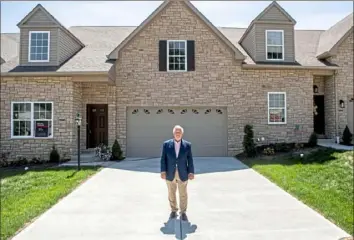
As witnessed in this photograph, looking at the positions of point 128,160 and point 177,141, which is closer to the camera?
point 177,141

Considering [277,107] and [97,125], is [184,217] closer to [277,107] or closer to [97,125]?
[277,107]

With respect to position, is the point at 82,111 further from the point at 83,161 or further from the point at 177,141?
the point at 177,141

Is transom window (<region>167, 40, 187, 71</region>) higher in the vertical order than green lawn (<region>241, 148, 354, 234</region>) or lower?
higher

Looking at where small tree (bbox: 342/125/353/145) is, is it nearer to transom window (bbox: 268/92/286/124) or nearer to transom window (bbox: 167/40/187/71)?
transom window (bbox: 268/92/286/124)

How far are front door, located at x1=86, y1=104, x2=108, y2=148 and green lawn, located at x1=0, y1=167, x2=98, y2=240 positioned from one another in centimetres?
442

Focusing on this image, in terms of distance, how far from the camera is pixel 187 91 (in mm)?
15242

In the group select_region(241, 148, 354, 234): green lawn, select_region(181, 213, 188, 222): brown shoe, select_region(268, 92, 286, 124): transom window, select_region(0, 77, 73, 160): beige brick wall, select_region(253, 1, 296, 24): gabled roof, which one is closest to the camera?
select_region(181, 213, 188, 222): brown shoe

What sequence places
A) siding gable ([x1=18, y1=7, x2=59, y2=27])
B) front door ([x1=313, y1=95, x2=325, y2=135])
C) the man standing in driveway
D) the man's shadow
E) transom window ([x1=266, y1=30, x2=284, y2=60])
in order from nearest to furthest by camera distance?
the man's shadow → the man standing in driveway → siding gable ([x1=18, y1=7, x2=59, y2=27]) → transom window ([x1=266, y1=30, x2=284, y2=60]) → front door ([x1=313, y1=95, x2=325, y2=135])

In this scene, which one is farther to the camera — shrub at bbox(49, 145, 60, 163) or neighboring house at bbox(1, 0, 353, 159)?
neighboring house at bbox(1, 0, 353, 159)

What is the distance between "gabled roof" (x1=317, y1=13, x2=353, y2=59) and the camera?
16.2 m

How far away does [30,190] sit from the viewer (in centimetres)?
888

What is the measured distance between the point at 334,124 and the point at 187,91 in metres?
7.48

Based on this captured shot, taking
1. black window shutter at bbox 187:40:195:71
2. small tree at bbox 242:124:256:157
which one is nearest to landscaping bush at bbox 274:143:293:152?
small tree at bbox 242:124:256:157

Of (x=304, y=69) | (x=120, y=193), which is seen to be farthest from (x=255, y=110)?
(x=120, y=193)
